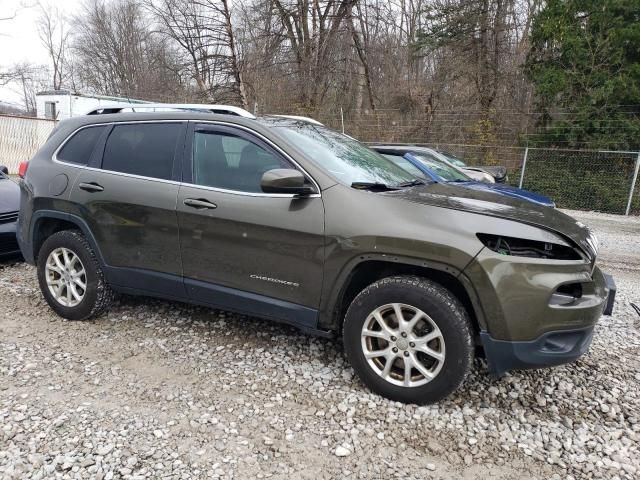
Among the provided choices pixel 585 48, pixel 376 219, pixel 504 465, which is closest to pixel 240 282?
pixel 376 219

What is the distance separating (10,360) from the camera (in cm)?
336

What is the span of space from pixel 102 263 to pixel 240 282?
1360 mm

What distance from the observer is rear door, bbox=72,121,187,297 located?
3.53 meters

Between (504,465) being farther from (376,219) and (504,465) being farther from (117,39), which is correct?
(117,39)

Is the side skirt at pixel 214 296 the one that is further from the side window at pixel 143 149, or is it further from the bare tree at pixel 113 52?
the bare tree at pixel 113 52

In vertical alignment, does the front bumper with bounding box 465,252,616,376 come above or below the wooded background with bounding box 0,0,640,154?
below

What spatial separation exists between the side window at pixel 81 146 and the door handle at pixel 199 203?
123 cm

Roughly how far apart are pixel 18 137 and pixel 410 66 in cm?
1548

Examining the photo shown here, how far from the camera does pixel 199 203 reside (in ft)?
11.0

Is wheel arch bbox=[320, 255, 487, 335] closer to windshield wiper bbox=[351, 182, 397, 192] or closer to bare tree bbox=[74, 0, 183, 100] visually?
windshield wiper bbox=[351, 182, 397, 192]

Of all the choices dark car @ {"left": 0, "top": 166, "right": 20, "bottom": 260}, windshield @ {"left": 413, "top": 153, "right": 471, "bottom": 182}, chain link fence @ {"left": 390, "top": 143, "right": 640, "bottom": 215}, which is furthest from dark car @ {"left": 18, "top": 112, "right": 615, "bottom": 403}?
chain link fence @ {"left": 390, "top": 143, "right": 640, "bottom": 215}

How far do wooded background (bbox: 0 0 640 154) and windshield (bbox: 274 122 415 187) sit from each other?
11591mm

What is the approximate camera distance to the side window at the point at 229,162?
10.7 feet

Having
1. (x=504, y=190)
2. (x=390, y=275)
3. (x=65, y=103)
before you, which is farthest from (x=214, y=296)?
(x=65, y=103)
